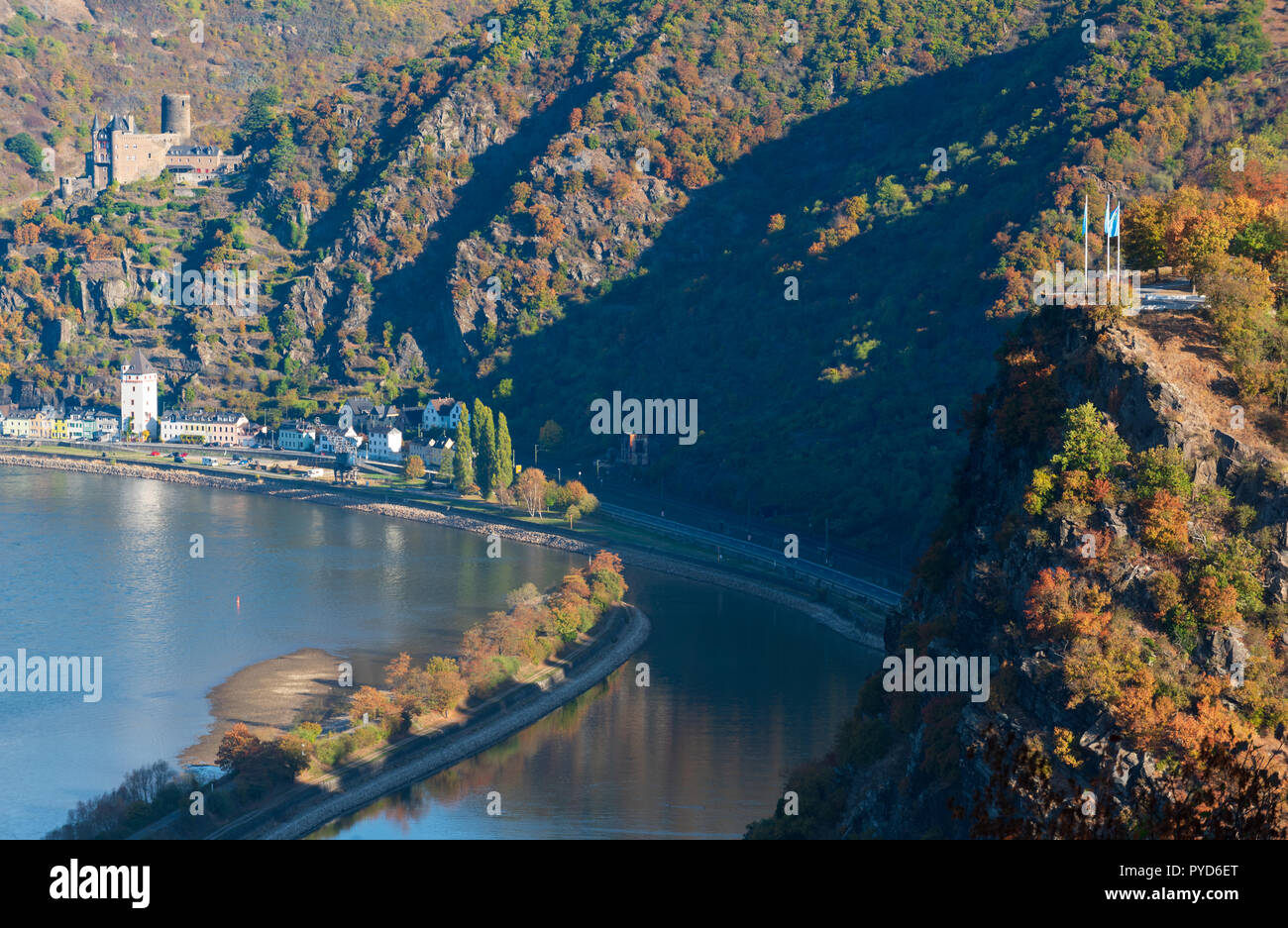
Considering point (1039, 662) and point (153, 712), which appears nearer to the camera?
point (1039, 662)

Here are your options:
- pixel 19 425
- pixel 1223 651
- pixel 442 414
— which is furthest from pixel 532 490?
pixel 1223 651

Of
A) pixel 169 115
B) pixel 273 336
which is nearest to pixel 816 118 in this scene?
pixel 273 336

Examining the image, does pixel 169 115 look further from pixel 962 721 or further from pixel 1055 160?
pixel 962 721

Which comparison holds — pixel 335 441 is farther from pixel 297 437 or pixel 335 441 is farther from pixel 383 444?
pixel 383 444

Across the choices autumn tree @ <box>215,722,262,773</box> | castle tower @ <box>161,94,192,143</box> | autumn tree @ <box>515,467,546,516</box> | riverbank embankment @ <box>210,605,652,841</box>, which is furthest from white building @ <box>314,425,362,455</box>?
autumn tree @ <box>215,722,262,773</box>
